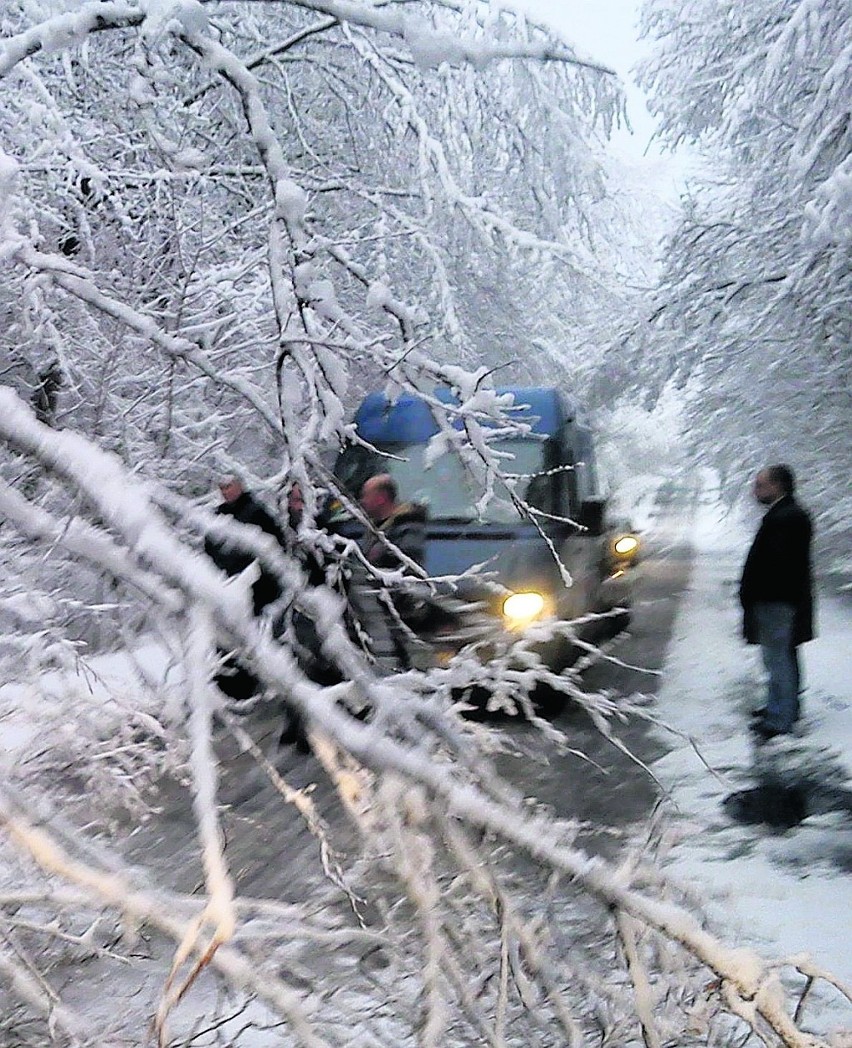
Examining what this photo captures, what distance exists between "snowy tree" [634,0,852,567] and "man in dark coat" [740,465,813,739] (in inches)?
69.3

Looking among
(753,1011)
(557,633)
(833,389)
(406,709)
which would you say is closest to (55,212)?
(557,633)

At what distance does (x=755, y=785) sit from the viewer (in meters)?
6.30

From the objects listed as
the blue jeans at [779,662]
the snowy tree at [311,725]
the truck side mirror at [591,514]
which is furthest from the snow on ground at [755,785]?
the truck side mirror at [591,514]

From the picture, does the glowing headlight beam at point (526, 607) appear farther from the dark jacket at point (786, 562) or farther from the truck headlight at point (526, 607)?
the dark jacket at point (786, 562)

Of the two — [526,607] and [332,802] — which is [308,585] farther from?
[526,607]

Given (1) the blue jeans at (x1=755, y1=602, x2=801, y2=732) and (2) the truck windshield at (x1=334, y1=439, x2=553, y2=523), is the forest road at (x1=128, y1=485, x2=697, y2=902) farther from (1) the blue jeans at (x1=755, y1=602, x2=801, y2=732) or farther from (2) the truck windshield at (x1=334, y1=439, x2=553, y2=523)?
(2) the truck windshield at (x1=334, y1=439, x2=553, y2=523)

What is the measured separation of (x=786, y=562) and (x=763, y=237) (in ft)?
16.2

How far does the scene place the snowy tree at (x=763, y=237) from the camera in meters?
8.20

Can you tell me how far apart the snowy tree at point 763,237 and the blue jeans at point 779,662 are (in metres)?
2.41

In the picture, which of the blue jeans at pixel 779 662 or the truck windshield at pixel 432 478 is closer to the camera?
the blue jeans at pixel 779 662

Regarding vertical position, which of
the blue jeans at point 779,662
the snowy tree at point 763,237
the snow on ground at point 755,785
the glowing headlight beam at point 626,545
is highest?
the snowy tree at point 763,237

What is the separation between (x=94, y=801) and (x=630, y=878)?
291cm

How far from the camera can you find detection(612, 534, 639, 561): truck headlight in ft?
34.7

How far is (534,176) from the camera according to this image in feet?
15.3
